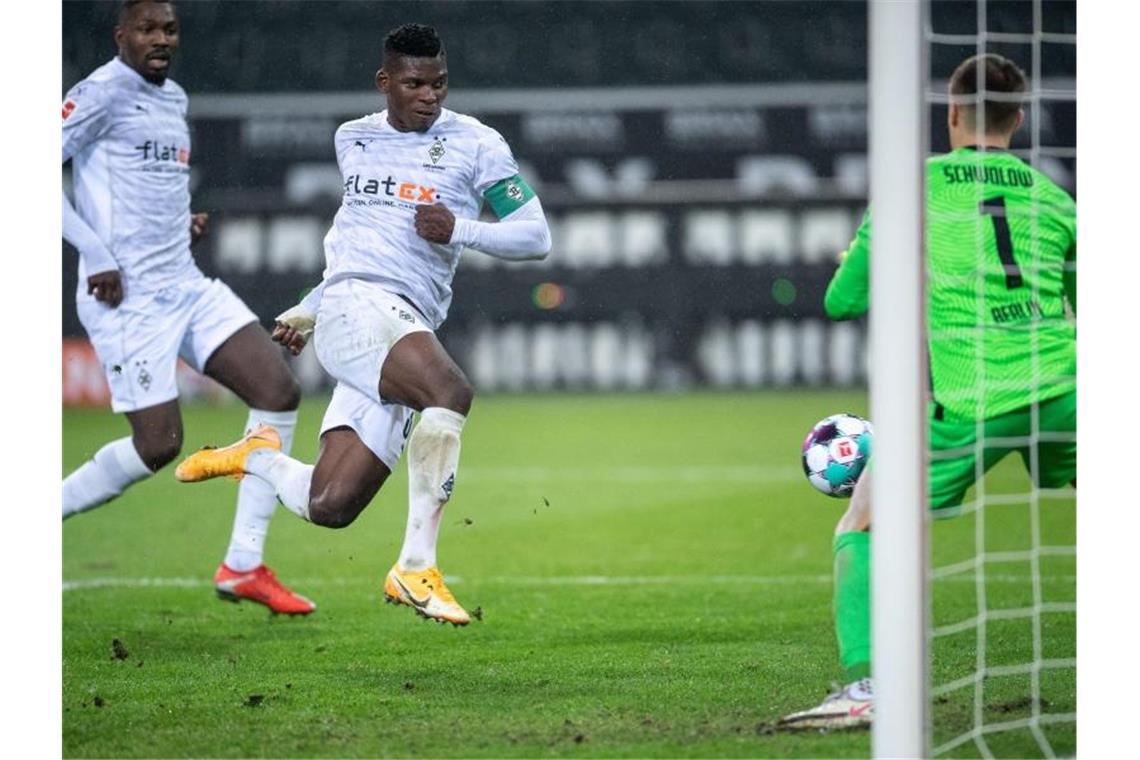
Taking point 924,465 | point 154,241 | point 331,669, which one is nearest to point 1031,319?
point 924,465

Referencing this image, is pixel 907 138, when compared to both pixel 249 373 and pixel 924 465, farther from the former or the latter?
pixel 249 373

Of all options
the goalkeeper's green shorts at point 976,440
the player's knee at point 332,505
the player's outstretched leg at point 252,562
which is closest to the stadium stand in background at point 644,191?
the player's outstretched leg at point 252,562

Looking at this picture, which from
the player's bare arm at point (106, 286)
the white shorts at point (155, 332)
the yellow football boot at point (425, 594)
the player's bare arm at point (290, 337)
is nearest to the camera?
the yellow football boot at point (425, 594)

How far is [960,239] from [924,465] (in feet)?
3.14

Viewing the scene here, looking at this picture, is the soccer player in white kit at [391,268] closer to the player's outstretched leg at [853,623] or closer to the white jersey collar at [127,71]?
the white jersey collar at [127,71]

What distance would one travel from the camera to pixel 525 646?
536 cm

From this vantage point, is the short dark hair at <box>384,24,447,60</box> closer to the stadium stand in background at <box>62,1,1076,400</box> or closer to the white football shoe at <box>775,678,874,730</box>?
the white football shoe at <box>775,678,874,730</box>

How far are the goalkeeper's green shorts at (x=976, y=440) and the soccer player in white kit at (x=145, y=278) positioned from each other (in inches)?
94.6

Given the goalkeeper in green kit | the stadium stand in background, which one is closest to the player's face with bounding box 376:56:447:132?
the goalkeeper in green kit

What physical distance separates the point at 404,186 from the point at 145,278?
117cm

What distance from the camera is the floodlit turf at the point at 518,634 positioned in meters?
4.20

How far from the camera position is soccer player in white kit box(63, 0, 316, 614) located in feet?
17.4

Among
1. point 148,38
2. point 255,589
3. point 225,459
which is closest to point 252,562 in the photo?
point 255,589
